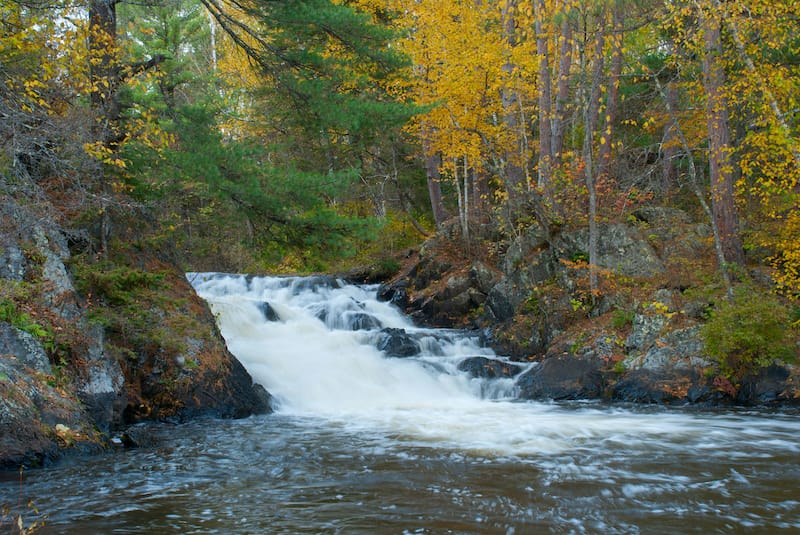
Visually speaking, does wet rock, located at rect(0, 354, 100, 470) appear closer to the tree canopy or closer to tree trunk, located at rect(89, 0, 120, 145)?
the tree canopy

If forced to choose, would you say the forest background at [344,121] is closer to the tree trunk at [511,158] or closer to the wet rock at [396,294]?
the tree trunk at [511,158]

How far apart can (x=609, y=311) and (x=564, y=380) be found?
1.91 meters

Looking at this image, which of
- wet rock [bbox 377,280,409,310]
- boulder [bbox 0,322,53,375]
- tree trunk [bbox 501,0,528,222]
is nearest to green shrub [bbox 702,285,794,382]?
tree trunk [bbox 501,0,528,222]

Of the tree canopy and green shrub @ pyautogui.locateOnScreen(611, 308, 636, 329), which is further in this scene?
green shrub @ pyautogui.locateOnScreen(611, 308, 636, 329)

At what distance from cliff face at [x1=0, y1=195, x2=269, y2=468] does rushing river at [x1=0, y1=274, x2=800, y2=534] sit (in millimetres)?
425

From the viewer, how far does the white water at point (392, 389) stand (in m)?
8.03

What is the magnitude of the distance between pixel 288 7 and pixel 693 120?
11.2 m

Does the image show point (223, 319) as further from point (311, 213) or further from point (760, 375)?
point (760, 375)

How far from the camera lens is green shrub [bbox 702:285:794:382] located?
31.5ft

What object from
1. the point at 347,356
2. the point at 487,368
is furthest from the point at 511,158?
the point at 347,356

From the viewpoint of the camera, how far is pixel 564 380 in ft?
36.0

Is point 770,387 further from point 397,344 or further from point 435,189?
point 435,189

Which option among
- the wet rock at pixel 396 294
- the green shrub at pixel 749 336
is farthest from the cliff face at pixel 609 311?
the wet rock at pixel 396 294

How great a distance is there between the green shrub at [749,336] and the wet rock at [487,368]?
3.46 metres
